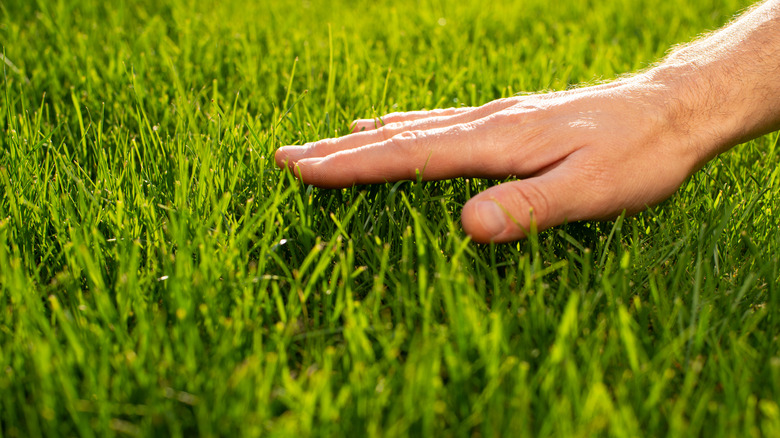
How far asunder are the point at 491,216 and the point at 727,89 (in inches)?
35.2

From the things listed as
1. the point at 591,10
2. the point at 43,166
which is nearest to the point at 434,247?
the point at 43,166

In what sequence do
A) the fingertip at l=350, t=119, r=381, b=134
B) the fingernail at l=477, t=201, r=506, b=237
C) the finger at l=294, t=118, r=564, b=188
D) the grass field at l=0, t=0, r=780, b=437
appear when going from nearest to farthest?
the grass field at l=0, t=0, r=780, b=437
the fingernail at l=477, t=201, r=506, b=237
the finger at l=294, t=118, r=564, b=188
the fingertip at l=350, t=119, r=381, b=134

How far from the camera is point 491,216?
1508 millimetres

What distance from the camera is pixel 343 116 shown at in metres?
2.38

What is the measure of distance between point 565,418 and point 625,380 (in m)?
0.20

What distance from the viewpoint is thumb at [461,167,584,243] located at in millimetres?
1514

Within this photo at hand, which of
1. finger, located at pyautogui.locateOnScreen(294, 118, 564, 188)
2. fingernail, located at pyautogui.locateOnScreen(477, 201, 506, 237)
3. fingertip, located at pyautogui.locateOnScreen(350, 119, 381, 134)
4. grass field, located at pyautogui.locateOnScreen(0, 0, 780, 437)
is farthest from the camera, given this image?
fingertip, located at pyautogui.locateOnScreen(350, 119, 381, 134)

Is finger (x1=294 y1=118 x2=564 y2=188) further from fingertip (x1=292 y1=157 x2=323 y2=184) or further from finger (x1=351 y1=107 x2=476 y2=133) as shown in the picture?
finger (x1=351 y1=107 x2=476 y2=133)

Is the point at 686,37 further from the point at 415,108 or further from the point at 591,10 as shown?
the point at 415,108

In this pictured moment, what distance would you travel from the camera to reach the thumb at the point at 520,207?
1.51m

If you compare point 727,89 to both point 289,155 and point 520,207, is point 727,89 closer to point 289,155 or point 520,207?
point 520,207

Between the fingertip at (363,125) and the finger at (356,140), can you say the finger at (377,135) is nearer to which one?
the finger at (356,140)

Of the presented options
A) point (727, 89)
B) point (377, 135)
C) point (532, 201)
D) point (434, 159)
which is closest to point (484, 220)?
point (532, 201)

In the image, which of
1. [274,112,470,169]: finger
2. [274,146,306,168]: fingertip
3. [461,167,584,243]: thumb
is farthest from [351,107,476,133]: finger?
[461,167,584,243]: thumb
